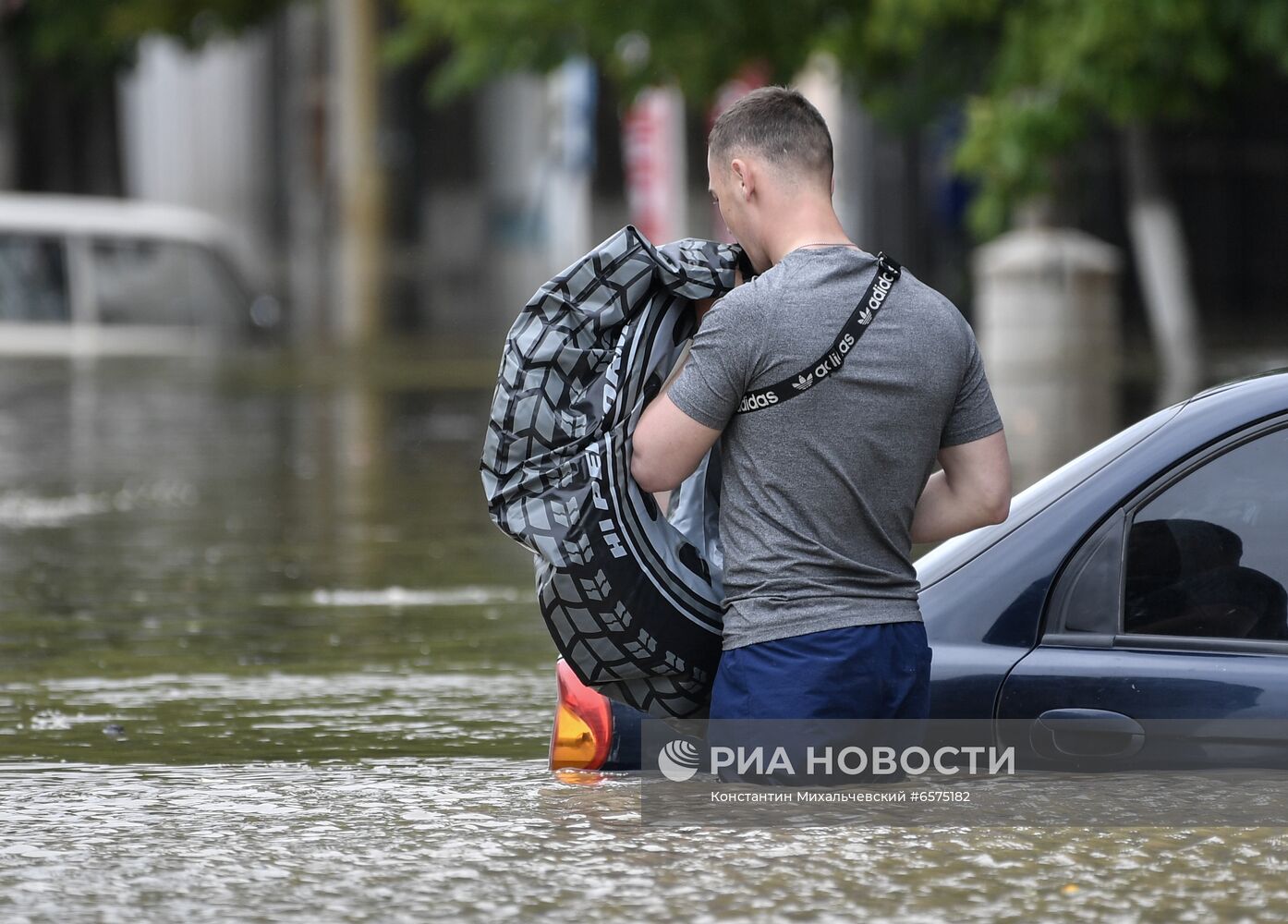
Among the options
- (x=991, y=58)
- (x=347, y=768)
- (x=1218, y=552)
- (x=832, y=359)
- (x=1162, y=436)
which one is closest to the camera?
(x=832, y=359)

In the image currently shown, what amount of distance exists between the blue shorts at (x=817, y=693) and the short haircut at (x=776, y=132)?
85 centimetres

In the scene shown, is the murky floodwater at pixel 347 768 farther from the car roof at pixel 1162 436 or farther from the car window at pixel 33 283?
the car window at pixel 33 283

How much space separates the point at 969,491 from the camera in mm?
4188

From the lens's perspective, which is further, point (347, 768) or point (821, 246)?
point (347, 768)

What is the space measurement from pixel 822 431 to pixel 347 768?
1.98 metres

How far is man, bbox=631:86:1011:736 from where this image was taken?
157 inches

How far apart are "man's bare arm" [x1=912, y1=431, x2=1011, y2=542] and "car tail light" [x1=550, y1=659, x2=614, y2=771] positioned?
0.79 meters

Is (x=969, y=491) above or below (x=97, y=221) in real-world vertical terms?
below

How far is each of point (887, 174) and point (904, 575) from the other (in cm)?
3155

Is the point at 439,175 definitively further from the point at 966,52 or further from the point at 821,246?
the point at 821,246

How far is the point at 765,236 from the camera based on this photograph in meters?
4.14

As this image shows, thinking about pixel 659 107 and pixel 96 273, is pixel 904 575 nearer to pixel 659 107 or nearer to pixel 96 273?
pixel 96 273

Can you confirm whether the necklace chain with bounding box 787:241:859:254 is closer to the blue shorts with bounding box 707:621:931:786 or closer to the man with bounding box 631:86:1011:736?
the man with bounding box 631:86:1011:736

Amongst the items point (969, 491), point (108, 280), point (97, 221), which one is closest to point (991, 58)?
point (97, 221)
